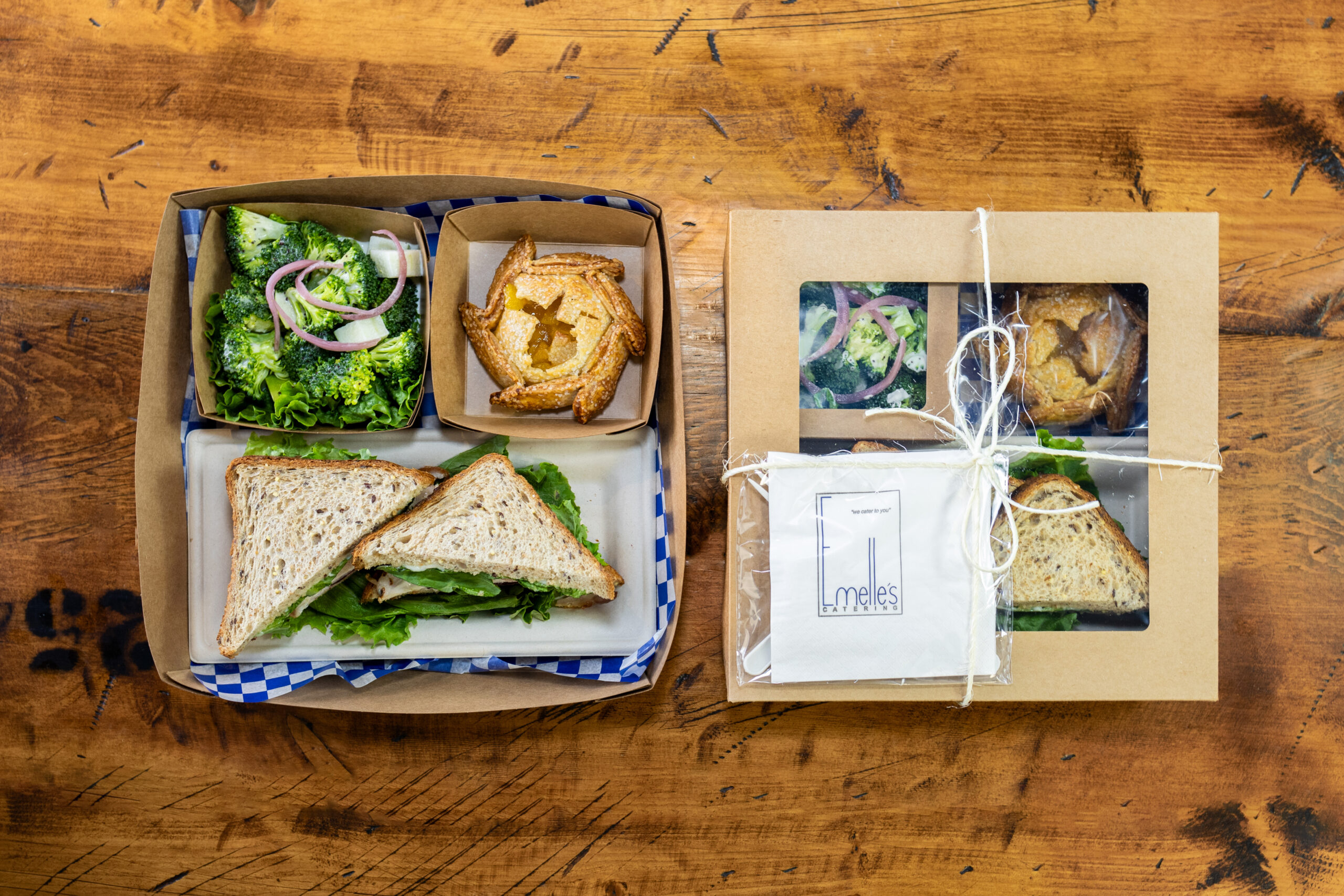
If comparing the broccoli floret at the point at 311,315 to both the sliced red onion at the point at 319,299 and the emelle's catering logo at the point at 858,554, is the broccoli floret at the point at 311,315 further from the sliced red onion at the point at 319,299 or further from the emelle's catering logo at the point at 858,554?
the emelle's catering logo at the point at 858,554

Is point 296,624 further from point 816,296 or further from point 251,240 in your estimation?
point 816,296

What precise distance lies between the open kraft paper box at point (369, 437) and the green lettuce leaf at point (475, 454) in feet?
0.38

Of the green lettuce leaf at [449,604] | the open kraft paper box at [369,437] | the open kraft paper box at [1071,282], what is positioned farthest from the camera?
the green lettuce leaf at [449,604]

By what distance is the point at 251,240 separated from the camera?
5.16ft

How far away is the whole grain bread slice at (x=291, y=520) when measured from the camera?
1.52 meters

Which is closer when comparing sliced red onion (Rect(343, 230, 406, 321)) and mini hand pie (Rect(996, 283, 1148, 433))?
mini hand pie (Rect(996, 283, 1148, 433))

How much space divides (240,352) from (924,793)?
178 cm

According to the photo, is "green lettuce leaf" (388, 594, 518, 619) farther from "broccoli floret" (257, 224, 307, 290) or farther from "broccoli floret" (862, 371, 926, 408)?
"broccoli floret" (862, 371, 926, 408)

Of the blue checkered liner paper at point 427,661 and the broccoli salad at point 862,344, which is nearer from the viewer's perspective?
the broccoli salad at point 862,344

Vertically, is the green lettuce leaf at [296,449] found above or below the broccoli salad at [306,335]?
below

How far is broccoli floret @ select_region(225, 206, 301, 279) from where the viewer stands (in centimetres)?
156

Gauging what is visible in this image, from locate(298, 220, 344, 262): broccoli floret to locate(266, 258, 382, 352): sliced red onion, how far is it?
0.02 m

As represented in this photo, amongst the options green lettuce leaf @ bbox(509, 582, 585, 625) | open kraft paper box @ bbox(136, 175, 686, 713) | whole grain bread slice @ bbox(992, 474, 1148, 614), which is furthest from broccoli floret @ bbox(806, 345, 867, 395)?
green lettuce leaf @ bbox(509, 582, 585, 625)

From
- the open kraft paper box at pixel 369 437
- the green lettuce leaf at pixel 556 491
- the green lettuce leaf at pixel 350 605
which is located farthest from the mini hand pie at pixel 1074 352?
the green lettuce leaf at pixel 350 605
